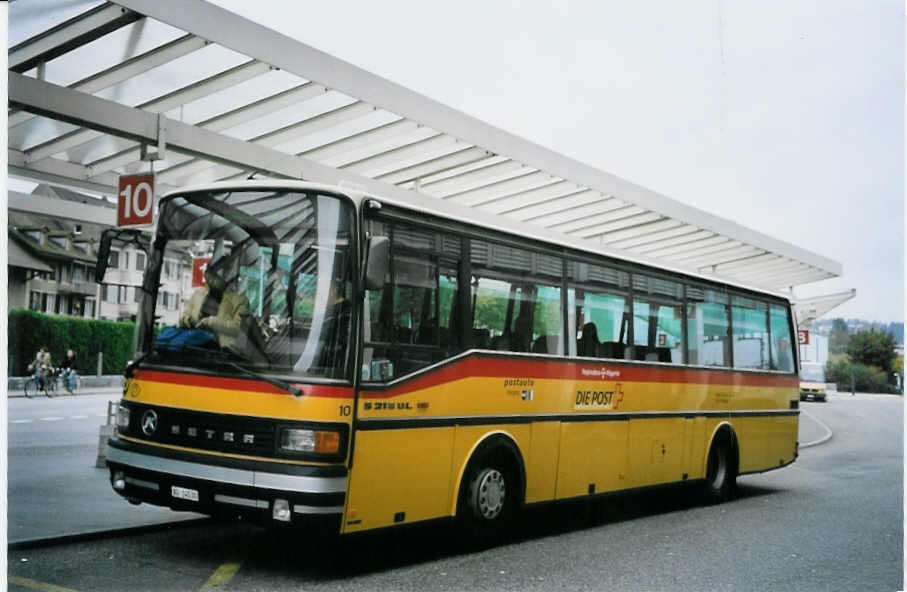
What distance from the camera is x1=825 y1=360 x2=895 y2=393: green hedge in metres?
22.2

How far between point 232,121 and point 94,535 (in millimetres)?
4961

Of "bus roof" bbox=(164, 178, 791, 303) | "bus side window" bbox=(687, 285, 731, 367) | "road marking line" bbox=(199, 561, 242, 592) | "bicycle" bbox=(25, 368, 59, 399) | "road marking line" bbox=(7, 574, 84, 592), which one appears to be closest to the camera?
"road marking line" bbox=(7, 574, 84, 592)

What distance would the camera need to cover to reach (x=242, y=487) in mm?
7219

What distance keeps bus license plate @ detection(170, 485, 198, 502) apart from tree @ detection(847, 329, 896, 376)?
37.6ft

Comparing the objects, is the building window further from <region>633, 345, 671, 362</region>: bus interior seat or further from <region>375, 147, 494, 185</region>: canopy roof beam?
<region>633, 345, 671, 362</region>: bus interior seat

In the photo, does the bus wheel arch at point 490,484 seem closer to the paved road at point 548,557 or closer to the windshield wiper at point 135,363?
the paved road at point 548,557

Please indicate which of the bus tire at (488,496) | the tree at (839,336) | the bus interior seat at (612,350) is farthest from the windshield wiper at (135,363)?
the tree at (839,336)

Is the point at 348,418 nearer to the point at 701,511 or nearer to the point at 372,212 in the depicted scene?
the point at 372,212

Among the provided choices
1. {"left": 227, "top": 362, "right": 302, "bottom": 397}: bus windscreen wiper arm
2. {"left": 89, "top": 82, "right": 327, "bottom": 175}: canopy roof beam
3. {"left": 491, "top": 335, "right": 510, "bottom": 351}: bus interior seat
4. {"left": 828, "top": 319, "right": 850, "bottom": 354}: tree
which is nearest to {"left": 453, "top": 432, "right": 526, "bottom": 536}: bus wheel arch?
{"left": 491, "top": 335, "right": 510, "bottom": 351}: bus interior seat

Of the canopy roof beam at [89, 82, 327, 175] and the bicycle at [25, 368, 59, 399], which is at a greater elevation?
the canopy roof beam at [89, 82, 327, 175]

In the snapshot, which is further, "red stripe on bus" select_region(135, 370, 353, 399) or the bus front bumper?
"red stripe on bus" select_region(135, 370, 353, 399)

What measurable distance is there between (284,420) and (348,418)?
478 mm

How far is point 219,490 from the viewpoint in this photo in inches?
287

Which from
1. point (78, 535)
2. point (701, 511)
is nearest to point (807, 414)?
point (701, 511)
